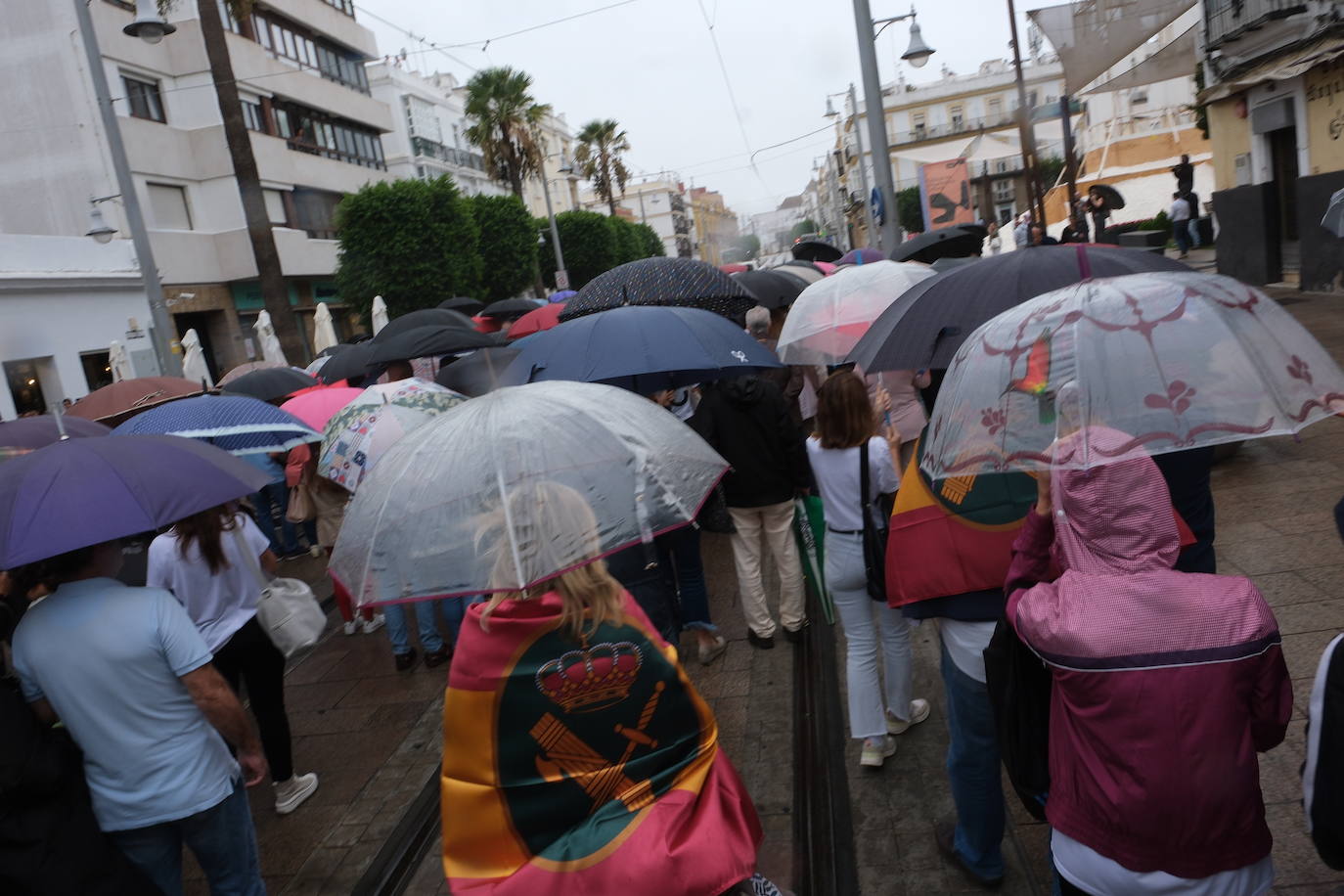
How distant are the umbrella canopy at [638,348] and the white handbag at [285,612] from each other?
161 cm

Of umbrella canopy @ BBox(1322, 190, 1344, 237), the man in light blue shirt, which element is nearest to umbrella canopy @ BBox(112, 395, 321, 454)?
the man in light blue shirt

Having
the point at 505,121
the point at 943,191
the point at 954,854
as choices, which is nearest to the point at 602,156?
the point at 505,121

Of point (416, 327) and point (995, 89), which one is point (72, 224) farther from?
point (995, 89)

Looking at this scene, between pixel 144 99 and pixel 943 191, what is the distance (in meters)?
22.2

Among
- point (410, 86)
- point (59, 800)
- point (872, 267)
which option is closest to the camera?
point (59, 800)

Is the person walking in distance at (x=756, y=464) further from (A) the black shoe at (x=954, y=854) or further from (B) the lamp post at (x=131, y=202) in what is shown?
(B) the lamp post at (x=131, y=202)

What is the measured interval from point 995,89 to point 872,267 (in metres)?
80.6

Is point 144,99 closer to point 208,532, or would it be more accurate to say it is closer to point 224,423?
point 224,423

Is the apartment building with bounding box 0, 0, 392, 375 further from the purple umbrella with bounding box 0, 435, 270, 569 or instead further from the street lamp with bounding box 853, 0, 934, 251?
the purple umbrella with bounding box 0, 435, 270, 569

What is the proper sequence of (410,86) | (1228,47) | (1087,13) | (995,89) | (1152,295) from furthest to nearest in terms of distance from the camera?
1. (995,89)
2. (410,86)
3. (1228,47)
4. (1087,13)
5. (1152,295)

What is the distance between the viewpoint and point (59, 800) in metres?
2.77

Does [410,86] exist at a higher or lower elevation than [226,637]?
higher

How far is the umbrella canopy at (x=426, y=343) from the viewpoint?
25.1ft

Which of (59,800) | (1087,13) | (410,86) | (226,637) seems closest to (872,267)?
(226,637)
